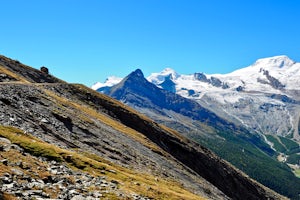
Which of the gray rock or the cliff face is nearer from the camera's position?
the gray rock

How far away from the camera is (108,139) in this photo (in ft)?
260

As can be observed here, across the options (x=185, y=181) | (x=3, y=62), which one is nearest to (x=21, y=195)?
(x=185, y=181)

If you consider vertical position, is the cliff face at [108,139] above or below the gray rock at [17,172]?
above

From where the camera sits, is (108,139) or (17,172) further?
(108,139)

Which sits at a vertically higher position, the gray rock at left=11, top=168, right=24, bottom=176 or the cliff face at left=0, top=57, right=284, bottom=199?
the cliff face at left=0, top=57, right=284, bottom=199

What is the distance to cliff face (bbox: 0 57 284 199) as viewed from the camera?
178 ft

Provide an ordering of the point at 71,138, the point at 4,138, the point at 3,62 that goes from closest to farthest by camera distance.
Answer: the point at 4,138, the point at 71,138, the point at 3,62

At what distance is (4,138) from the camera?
4019cm

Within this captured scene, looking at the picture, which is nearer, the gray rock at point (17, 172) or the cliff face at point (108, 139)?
the gray rock at point (17, 172)

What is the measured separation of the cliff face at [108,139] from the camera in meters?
54.2

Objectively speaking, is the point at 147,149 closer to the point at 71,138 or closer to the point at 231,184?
the point at 71,138

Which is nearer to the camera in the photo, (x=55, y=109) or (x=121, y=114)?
(x=55, y=109)

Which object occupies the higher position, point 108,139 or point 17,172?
point 108,139

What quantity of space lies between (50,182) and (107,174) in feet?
49.0
